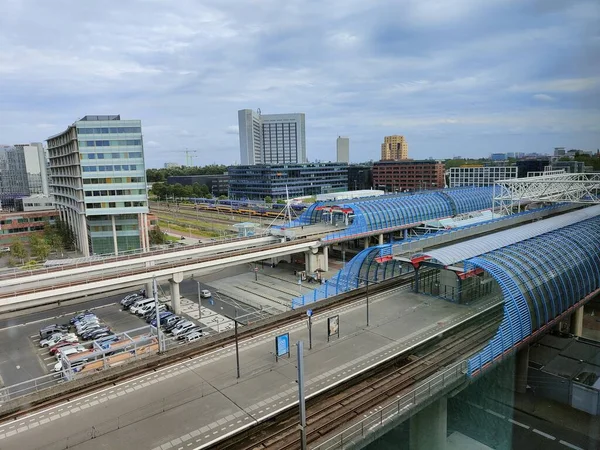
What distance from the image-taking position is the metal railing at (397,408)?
441 centimetres

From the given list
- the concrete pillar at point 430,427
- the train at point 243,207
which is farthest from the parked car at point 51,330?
the train at point 243,207

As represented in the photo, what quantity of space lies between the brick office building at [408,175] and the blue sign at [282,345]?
3577cm

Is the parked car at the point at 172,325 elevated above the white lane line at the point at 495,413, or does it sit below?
below

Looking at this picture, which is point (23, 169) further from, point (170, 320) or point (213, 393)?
point (213, 393)

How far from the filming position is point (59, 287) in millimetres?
10875

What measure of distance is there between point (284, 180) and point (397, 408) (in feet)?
118

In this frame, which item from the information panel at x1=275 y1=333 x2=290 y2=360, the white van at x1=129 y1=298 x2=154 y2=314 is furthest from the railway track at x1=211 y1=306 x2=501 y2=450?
the white van at x1=129 y1=298 x2=154 y2=314

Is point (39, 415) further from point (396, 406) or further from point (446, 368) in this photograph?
point (446, 368)

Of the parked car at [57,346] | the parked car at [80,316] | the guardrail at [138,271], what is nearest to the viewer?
the parked car at [57,346]

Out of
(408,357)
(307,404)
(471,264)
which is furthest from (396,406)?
(471,264)

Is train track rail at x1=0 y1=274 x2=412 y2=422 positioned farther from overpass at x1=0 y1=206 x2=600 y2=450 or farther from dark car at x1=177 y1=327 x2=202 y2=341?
dark car at x1=177 y1=327 x2=202 y2=341

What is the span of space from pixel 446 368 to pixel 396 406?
1189mm

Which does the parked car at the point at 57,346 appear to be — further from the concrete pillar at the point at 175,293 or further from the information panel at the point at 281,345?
the information panel at the point at 281,345

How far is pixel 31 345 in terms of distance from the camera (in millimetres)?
11109
